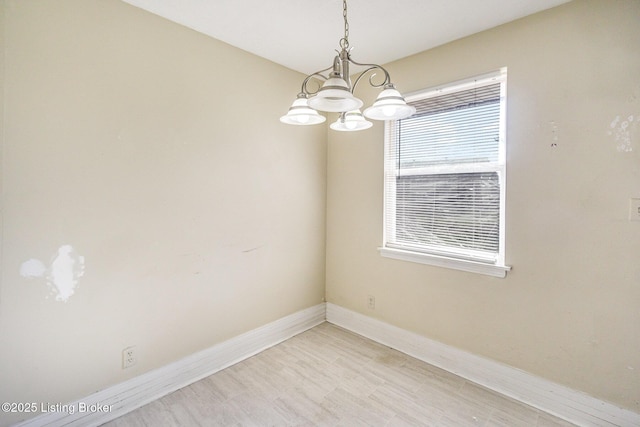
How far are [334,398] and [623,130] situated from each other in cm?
240

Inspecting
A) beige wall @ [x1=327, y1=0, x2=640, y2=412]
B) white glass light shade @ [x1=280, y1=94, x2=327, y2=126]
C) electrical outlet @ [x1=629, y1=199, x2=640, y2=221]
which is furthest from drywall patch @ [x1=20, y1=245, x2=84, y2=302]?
electrical outlet @ [x1=629, y1=199, x2=640, y2=221]

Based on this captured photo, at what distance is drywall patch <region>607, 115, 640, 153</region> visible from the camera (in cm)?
165

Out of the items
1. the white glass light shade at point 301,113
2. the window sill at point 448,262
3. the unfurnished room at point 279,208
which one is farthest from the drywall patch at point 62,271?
the window sill at point 448,262

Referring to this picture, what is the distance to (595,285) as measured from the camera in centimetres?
177

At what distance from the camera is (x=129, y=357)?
1923mm

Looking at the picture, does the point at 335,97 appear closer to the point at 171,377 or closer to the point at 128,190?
the point at 128,190

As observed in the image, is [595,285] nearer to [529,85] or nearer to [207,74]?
[529,85]

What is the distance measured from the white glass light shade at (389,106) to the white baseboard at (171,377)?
211 cm

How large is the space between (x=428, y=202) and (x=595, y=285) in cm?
116

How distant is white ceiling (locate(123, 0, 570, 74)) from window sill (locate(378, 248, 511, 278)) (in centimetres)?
169

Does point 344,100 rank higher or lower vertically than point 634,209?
higher

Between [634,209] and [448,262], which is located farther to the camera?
[448,262]

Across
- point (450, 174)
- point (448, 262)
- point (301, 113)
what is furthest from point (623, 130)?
point (301, 113)

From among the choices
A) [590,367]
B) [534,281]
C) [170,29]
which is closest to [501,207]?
[534,281]
